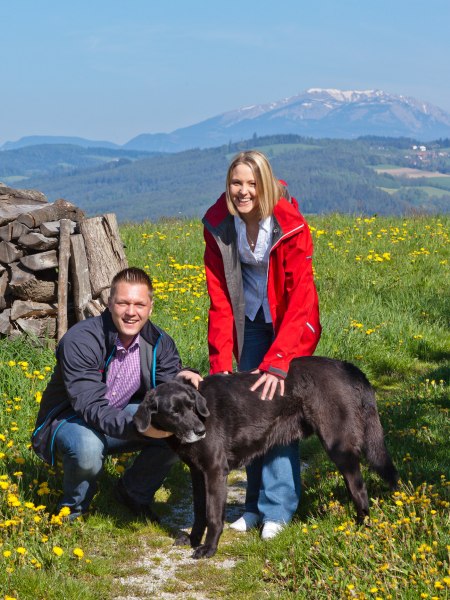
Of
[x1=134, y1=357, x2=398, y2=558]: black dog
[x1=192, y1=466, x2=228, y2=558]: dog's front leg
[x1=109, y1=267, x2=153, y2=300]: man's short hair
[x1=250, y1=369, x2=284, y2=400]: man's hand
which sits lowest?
[x1=192, y1=466, x2=228, y2=558]: dog's front leg

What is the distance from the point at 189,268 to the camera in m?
12.2

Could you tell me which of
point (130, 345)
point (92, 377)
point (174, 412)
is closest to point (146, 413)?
point (174, 412)

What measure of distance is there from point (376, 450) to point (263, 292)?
4.05ft

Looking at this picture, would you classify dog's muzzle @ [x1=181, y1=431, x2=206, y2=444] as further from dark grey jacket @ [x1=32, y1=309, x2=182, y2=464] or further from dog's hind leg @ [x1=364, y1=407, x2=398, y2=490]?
dog's hind leg @ [x1=364, y1=407, x2=398, y2=490]

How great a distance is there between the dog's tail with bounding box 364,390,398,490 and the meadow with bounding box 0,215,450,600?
114 millimetres

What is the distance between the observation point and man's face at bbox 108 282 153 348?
4766 mm

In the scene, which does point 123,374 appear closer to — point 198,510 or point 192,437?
point 192,437

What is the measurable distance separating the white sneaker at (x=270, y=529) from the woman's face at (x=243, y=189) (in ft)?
6.56

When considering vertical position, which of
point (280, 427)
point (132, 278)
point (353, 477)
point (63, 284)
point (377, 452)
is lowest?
point (353, 477)

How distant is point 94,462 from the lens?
4.79 meters

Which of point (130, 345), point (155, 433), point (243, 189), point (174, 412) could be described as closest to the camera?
point (174, 412)

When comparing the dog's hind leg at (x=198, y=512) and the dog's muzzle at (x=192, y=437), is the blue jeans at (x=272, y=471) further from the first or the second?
the dog's muzzle at (x=192, y=437)

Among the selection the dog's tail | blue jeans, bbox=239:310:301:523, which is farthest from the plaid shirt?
the dog's tail

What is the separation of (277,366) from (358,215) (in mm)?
12429
